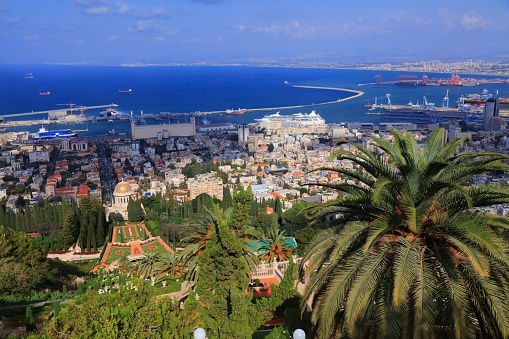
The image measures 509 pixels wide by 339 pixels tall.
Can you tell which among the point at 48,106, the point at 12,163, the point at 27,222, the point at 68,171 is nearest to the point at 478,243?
the point at 27,222

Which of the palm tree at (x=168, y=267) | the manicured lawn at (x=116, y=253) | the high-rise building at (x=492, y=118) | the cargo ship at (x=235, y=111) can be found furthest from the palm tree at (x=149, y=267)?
the cargo ship at (x=235, y=111)

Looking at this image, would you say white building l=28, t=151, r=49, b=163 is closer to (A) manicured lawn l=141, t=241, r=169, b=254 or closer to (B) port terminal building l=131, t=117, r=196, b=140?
(B) port terminal building l=131, t=117, r=196, b=140

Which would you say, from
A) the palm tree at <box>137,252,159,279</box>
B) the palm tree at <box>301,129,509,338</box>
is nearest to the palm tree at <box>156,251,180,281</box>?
the palm tree at <box>137,252,159,279</box>

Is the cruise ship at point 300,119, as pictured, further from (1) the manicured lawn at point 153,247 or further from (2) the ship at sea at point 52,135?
(1) the manicured lawn at point 153,247

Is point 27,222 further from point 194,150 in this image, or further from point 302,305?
point 194,150

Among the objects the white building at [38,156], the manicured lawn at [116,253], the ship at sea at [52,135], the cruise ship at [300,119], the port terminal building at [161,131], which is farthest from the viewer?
the cruise ship at [300,119]

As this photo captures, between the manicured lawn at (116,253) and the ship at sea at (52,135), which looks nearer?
the manicured lawn at (116,253)

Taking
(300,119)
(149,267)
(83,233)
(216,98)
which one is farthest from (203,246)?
(216,98)
